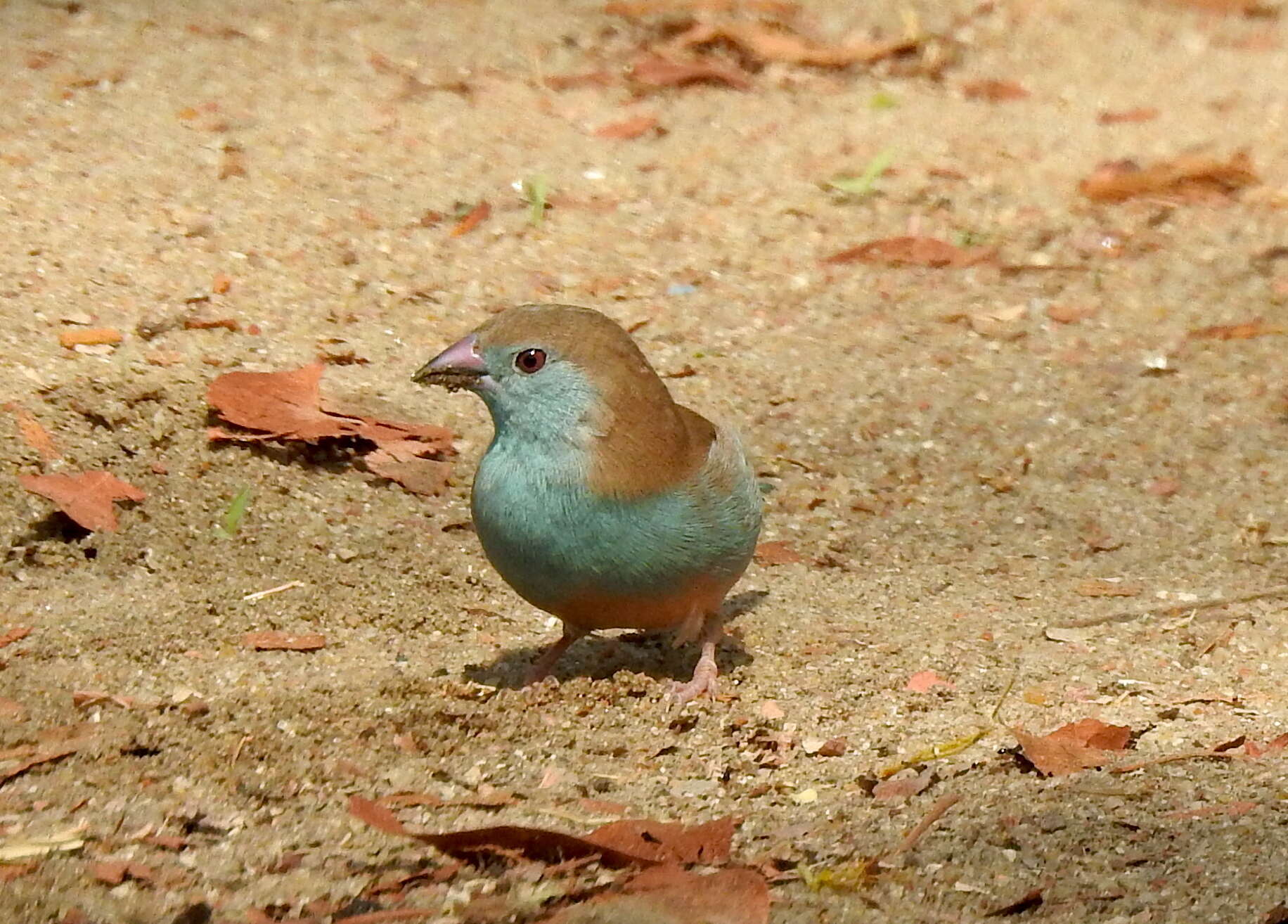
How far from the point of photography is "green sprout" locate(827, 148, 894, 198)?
793cm

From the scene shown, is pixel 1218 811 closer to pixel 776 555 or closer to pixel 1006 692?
pixel 1006 692

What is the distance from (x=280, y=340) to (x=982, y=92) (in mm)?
4398

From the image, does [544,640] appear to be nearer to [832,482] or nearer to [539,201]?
Result: [832,482]

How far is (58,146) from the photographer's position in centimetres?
733

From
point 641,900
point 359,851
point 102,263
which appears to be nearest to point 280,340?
point 102,263

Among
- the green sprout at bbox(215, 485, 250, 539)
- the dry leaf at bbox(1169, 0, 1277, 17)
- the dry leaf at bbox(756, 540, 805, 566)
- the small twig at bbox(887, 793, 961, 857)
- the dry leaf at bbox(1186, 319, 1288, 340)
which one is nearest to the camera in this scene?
the small twig at bbox(887, 793, 961, 857)

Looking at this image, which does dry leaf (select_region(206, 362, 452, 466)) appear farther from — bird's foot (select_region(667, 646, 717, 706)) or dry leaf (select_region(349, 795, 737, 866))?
dry leaf (select_region(349, 795, 737, 866))

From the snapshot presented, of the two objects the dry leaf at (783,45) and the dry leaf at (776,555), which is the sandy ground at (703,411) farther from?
the dry leaf at (783,45)

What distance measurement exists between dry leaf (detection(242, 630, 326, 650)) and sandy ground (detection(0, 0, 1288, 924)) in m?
0.07

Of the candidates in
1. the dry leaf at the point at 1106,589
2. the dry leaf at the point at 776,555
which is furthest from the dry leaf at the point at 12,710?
the dry leaf at the point at 1106,589

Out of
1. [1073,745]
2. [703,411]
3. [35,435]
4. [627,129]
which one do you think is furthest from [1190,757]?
[627,129]

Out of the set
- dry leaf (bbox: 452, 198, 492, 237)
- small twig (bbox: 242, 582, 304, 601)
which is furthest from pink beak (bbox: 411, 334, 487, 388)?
dry leaf (bbox: 452, 198, 492, 237)

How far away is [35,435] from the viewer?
5.32m

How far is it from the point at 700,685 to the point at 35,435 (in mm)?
2237
